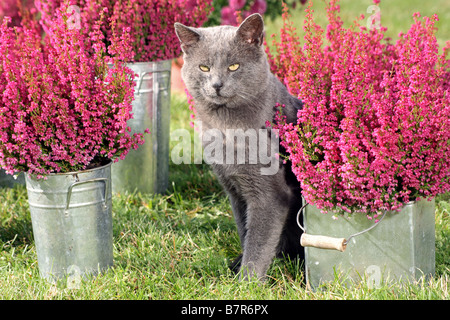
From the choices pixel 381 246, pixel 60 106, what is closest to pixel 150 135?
pixel 60 106

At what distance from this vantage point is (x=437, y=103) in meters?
1.94

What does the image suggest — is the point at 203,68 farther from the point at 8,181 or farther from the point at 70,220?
the point at 8,181

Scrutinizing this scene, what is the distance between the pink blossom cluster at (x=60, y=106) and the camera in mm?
2053

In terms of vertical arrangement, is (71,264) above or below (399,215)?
below

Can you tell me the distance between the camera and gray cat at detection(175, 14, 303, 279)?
226 centimetres

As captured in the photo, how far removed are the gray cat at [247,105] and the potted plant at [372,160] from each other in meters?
0.23

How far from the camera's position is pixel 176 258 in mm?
2469

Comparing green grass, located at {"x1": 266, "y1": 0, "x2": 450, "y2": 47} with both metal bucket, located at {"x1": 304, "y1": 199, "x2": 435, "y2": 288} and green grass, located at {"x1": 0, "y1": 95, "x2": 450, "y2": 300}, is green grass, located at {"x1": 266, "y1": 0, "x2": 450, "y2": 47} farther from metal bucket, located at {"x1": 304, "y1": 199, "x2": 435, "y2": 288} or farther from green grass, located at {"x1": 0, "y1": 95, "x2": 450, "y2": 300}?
metal bucket, located at {"x1": 304, "y1": 199, "x2": 435, "y2": 288}

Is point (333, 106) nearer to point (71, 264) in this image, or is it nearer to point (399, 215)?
point (399, 215)

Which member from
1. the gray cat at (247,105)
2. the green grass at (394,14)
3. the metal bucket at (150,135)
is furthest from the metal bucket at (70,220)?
the green grass at (394,14)

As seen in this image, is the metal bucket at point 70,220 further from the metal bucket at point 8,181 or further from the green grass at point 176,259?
the metal bucket at point 8,181

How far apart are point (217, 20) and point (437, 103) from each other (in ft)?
9.04

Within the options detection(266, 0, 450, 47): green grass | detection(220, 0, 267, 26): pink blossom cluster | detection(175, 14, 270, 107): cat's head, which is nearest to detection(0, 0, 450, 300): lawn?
detection(175, 14, 270, 107): cat's head
